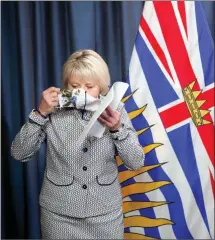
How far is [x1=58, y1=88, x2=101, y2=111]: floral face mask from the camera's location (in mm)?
1147

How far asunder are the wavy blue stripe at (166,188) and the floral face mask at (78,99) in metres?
0.49

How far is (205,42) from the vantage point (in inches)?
62.7

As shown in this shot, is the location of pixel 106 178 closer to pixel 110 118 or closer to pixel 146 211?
pixel 110 118

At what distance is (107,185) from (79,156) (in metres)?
0.15

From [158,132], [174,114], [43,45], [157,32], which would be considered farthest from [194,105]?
[43,45]

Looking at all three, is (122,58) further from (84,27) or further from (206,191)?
(206,191)

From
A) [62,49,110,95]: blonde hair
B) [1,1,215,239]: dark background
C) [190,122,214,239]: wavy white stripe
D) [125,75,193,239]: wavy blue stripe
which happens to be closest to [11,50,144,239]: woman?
[62,49,110,95]: blonde hair

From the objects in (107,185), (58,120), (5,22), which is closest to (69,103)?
(58,120)

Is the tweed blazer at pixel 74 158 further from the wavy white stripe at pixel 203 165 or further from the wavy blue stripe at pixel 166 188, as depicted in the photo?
the wavy white stripe at pixel 203 165

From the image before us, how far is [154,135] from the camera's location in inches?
64.2

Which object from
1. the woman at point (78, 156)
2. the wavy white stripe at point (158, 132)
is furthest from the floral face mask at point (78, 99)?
the wavy white stripe at point (158, 132)

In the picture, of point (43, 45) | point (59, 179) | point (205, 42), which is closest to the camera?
point (59, 179)

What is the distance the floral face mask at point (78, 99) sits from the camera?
3.76 ft

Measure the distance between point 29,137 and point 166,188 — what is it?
770 millimetres
